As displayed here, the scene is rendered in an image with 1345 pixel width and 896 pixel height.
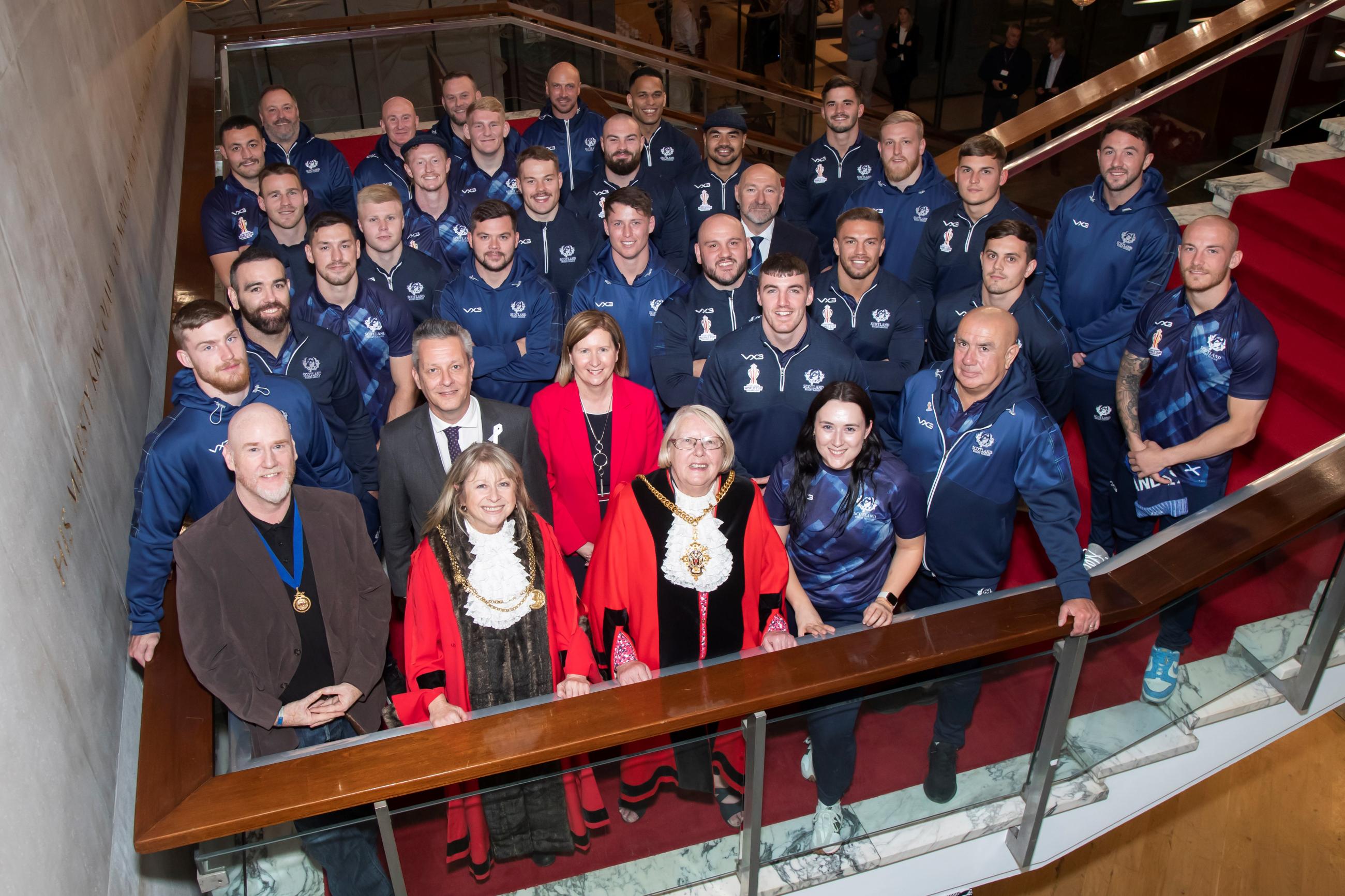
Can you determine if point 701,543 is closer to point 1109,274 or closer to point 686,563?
point 686,563

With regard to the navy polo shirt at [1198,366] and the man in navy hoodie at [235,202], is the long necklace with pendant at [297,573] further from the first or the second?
the navy polo shirt at [1198,366]

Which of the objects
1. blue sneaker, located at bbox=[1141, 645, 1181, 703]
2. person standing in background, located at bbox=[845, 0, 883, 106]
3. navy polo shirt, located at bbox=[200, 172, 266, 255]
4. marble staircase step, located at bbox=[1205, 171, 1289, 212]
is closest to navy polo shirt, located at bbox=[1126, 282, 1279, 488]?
blue sneaker, located at bbox=[1141, 645, 1181, 703]

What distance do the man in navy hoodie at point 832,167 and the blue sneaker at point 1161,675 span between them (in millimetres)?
3210

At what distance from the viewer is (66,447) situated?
9.96ft

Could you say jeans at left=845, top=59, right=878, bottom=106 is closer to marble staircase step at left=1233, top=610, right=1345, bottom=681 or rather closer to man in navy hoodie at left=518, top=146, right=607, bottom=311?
man in navy hoodie at left=518, top=146, right=607, bottom=311

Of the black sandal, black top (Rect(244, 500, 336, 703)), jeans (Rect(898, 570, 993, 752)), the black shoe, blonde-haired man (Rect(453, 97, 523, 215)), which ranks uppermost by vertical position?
blonde-haired man (Rect(453, 97, 523, 215))

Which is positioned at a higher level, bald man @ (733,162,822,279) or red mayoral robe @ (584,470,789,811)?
bald man @ (733,162,822,279)

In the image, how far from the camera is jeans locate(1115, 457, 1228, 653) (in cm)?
350

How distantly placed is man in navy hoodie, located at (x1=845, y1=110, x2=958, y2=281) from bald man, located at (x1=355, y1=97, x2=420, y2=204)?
2.79 m

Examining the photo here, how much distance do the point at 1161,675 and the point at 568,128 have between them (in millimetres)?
4926

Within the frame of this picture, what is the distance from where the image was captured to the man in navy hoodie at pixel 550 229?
17.6 feet

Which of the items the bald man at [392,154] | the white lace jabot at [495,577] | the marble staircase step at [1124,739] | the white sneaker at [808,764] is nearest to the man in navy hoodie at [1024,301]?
the marble staircase step at [1124,739]

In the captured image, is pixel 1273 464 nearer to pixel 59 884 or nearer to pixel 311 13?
pixel 59 884

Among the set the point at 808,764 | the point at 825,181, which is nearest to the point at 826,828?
the point at 808,764
